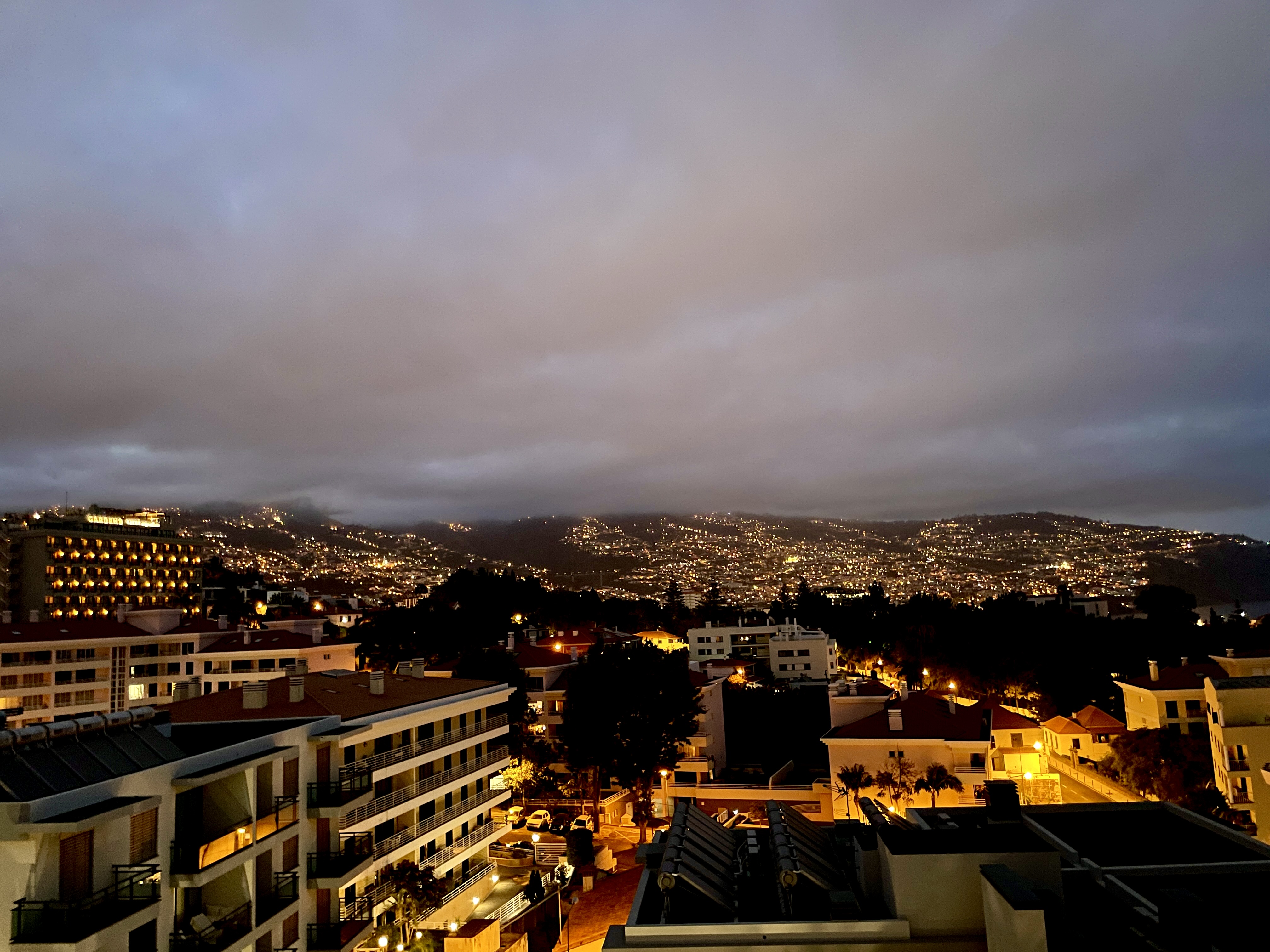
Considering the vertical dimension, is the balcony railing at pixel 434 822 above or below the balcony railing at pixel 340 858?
below

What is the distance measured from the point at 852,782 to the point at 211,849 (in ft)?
100

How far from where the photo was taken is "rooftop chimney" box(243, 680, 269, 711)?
30328mm

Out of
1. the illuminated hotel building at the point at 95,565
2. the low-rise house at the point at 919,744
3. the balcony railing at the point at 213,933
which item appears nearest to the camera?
the balcony railing at the point at 213,933

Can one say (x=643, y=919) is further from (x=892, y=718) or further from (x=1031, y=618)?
(x=1031, y=618)

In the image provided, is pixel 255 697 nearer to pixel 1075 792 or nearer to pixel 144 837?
pixel 144 837

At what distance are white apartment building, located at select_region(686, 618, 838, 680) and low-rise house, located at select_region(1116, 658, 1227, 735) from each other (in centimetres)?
3509

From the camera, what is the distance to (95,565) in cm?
14312

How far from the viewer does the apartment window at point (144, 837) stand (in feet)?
60.0

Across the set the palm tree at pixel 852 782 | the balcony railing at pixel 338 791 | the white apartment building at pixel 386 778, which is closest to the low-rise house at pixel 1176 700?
the palm tree at pixel 852 782

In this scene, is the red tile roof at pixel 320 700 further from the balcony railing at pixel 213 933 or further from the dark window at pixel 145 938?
the dark window at pixel 145 938

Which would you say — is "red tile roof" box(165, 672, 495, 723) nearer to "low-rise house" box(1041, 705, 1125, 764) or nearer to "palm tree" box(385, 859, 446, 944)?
"palm tree" box(385, 859, 446, 944)

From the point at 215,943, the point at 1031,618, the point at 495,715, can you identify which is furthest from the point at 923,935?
the point at 1031,618

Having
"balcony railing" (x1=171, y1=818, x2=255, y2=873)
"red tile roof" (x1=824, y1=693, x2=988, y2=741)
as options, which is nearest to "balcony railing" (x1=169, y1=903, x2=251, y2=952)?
"balcony railing" (x1=171, y1=818, x2=255, y2=873)

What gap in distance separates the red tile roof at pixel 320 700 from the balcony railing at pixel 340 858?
4392 mm
